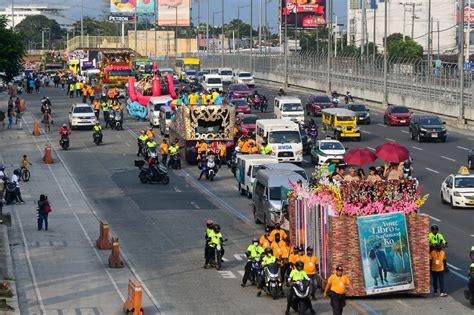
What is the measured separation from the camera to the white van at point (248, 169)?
49.1 m

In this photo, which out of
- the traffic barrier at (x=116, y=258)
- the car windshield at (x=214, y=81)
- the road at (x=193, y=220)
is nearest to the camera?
the road at (x=193, y=220)

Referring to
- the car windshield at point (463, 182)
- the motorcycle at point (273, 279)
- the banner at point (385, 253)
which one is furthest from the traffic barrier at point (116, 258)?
the car windshield at point (463, 182)

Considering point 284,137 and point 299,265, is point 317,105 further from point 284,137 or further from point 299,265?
point 299,265

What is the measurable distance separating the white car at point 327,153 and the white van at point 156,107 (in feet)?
60.9

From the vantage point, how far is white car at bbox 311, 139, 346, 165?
190 ft

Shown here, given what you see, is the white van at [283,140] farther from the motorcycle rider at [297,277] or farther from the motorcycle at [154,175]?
the motorcycle rider at [297,277]

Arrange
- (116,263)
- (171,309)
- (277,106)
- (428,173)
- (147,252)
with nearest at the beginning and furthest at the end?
(171,309), (116,263), (147,252), (428,173), (277,106)

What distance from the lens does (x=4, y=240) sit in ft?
129

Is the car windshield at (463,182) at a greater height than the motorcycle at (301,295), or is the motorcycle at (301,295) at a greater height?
the car windshield at (463,182)

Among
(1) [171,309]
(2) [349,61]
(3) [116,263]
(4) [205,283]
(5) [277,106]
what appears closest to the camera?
(1) [171,309]

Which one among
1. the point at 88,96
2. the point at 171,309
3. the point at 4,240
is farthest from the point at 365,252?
the point at 88,96

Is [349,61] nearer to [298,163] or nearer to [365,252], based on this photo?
[298,163]

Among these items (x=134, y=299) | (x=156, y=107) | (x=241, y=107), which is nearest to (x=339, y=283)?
(x=134, y=299)

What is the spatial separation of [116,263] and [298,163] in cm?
2438
